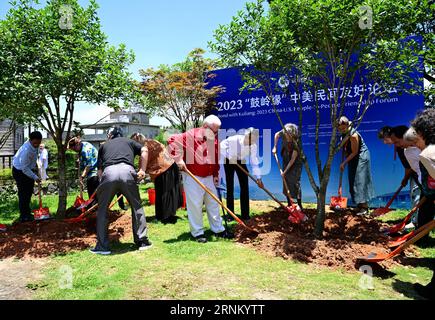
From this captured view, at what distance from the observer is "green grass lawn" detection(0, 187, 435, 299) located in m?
3.42

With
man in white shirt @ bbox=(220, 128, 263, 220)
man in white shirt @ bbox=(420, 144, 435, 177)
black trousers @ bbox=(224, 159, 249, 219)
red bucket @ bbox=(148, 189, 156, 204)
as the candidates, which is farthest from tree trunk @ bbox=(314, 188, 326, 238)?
red bucket @ bbox=(148, 189, 156, 204)

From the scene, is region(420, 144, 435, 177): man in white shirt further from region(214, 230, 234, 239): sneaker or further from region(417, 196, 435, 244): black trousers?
region(214, 230, 234, 239): sneaker

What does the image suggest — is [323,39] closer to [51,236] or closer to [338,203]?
[338,203]

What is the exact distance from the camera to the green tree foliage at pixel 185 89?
31.9 feet

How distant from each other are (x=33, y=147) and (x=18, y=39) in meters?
2.46

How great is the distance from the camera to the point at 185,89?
970cm

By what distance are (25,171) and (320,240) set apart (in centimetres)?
592

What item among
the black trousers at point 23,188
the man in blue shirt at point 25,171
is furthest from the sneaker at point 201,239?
the black trousers at point 23,188

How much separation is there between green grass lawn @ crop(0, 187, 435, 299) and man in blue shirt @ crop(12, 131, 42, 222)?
283 centimetres

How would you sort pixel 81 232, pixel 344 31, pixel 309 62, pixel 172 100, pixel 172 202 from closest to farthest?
pixel 344 31
pixel 309 62
pixel 81 232
pixel 172 202
pixel 172 100

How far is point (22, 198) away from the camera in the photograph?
708cm

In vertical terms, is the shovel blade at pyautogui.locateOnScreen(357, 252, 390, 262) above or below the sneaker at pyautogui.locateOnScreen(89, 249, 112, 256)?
above

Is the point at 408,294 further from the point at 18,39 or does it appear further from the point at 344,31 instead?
the point at 18,39
